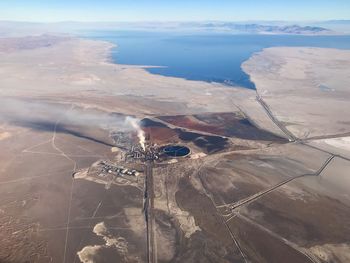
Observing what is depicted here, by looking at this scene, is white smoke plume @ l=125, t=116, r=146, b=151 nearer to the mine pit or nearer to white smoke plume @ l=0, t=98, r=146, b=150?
white smoke plume @ l=0, t=98, r=146, b=150

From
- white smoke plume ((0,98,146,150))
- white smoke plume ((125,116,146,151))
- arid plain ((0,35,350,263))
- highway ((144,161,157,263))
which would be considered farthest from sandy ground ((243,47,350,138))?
white smoke plume ((0,98,146,150))

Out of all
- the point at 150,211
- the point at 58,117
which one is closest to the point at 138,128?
the point at 58,117

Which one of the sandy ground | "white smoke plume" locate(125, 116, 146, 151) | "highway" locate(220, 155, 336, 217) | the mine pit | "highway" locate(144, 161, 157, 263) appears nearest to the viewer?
"highway" locate(144, 161, 157, 263)

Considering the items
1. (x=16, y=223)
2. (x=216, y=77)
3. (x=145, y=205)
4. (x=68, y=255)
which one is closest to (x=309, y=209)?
(x=145, y=205)

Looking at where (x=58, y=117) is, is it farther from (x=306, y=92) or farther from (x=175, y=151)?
(x=306, y=92)

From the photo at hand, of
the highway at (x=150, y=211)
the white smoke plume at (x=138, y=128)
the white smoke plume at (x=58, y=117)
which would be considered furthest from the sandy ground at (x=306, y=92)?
the white smoke plume at (x=58, y=117)

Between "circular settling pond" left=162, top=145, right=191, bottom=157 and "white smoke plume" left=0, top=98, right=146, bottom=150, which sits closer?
"circular settling pond" left=162, top=145, right=191, bottom=157

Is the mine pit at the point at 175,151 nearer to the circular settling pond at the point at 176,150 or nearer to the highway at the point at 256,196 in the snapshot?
the circular settling pond at the point at 176,150
